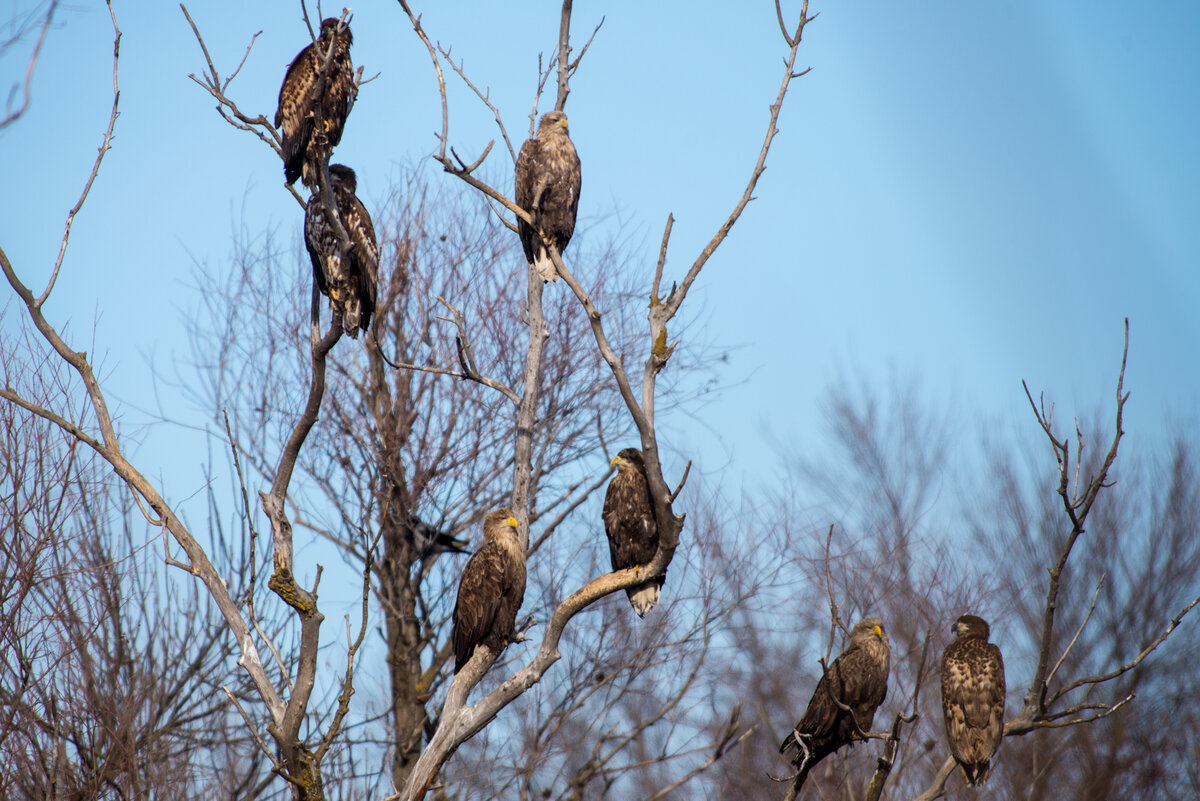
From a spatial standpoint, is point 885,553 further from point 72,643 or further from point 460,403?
point 72,643

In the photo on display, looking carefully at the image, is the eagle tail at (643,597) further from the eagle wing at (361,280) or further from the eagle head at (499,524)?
the eagle wing at (361,280)

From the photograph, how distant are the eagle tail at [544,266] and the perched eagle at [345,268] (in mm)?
1152

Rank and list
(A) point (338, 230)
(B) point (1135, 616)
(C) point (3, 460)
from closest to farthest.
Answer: (A) point (338, 230), (C) point (3, 460), (B) point (1135, 616)

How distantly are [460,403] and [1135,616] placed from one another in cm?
870

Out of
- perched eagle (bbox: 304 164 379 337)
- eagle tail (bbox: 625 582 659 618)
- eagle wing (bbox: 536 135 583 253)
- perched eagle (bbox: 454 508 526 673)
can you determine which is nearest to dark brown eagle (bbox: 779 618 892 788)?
eagle tail (bbox: 625 582 659 618)

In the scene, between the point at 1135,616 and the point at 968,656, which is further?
the point at 1135,616

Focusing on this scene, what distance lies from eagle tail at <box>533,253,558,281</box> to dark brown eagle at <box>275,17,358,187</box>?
1570 mm

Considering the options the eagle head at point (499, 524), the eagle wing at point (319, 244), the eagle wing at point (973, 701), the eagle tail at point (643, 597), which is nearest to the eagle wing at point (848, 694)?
the eagle wing at point (973, 701)

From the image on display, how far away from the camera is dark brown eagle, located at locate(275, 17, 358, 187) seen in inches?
215

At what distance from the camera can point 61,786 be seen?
21.1 feet

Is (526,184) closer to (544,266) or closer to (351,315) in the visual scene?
(544,266)

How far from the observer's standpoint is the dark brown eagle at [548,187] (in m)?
7.07

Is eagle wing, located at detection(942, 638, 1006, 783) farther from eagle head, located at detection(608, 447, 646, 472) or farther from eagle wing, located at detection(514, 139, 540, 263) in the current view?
eagle wing, located at detection(514, 139, 540, 263)

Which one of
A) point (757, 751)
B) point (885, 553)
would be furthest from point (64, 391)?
point (757, 751)
